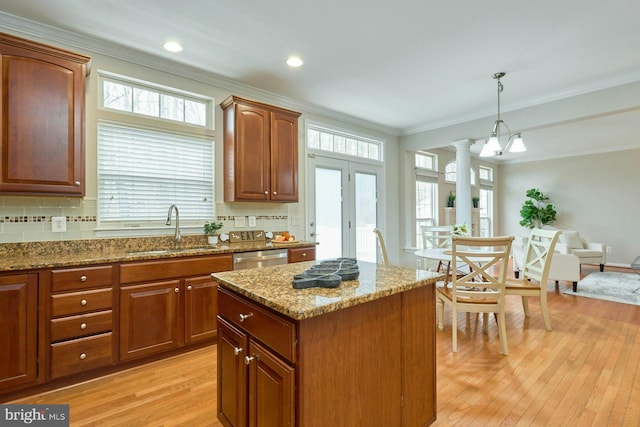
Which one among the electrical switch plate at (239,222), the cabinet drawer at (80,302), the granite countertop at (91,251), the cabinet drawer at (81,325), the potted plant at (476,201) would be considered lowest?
the cabinet drawer at (81,325)

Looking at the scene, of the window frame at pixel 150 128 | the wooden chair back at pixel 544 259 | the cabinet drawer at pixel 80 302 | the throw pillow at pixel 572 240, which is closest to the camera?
the cabinet drawer at pixel 80 302

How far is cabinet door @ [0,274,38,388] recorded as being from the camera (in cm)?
196

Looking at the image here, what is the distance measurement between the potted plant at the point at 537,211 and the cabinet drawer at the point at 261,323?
8.68m

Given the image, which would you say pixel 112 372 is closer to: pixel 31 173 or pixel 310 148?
pixel 31 173

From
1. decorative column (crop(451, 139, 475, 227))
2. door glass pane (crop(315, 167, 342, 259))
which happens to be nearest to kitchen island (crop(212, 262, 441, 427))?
door glass pane (crop(315, 167, 342, 259))

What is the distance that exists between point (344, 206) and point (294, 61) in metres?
2.24

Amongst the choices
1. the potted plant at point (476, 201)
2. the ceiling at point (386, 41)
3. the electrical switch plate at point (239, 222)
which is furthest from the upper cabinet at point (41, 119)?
the potted plant at point (476, 201)

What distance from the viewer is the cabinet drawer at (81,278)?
213 cm

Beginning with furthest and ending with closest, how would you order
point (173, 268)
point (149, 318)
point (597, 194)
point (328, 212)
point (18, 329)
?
point (597, 194)
point (328, 212)
point (173, 268)
point (149, 318)
point (18, 329)

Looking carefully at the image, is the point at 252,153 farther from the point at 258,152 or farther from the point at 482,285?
the point at 482,285

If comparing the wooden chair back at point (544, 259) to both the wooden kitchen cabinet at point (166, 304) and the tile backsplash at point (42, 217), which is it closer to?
the wooden kitchen cabinet at point (166, 304)

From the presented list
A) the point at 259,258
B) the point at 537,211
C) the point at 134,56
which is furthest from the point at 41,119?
the point at 537,211

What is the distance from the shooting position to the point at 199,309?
8.97 feet

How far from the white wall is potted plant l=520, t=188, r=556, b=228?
18 centimetres
